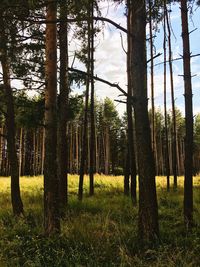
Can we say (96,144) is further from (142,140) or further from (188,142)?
(142,140)

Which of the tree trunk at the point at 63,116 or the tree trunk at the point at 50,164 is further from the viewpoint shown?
the tree trunk at the point at 63,116

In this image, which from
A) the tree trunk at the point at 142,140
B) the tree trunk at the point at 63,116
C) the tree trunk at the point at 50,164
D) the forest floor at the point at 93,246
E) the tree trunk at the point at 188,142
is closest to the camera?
the forest floor at the point at 93,246

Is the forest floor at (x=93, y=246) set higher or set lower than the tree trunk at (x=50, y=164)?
lower

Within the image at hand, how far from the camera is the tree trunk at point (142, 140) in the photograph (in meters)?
6.03

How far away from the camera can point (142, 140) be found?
6.17 metres

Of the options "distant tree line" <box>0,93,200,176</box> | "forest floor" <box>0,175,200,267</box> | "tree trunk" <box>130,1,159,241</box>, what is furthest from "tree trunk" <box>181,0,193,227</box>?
"distant tree line" <box>0,93,200,176</box>

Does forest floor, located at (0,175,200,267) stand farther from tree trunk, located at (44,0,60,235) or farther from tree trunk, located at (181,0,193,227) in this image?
tree trunk, located at (181,0,193,227)

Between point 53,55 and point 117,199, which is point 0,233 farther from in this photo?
point 117,199

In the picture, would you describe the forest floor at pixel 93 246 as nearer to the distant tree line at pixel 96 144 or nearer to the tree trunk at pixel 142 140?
the tree trunk at pixel 142 140

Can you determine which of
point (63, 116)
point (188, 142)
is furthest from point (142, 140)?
point (63, 116)

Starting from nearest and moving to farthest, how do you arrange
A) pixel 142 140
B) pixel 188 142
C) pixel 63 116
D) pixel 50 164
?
pixel 142 140 → pixel 50 164 → pixel 188 142 → pixel 63 116

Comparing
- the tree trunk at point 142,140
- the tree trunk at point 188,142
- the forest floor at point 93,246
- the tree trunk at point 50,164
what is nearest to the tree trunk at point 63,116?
the forest floor at point 93,246

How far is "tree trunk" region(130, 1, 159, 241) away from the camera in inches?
237

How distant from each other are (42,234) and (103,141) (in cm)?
4630
